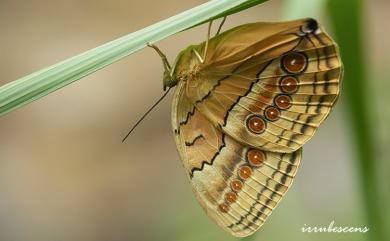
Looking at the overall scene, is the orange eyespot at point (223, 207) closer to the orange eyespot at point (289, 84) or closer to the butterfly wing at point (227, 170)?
the butterfly wing at point (227, 170)

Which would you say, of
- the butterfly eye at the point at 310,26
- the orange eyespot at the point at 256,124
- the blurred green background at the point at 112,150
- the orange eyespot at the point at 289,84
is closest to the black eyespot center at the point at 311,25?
the butterfly eye at the point at 310,26

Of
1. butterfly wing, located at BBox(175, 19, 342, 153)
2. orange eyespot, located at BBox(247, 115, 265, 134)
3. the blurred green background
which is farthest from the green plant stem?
the blurred green background

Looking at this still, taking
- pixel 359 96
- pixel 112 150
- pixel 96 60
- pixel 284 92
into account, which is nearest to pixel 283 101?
pixel 284 92

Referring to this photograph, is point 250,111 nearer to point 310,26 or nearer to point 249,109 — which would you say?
point 249,109

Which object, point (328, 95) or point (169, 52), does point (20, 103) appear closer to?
point (328, 95)

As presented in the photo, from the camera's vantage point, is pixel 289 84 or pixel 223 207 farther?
pixel 223 207

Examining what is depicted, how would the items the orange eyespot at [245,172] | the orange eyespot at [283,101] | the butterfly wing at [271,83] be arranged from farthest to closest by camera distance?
the orange eyespot at [245,172], the orange eyespot at [283,101], the butterfly wing at [271,83]

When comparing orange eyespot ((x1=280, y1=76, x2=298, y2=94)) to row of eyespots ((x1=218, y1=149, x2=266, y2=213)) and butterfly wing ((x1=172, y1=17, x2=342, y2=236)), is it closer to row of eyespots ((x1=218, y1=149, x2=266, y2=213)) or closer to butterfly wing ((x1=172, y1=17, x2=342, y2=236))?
butterfly wing ((x1=172, y1=17, x2=342, y2=236))
